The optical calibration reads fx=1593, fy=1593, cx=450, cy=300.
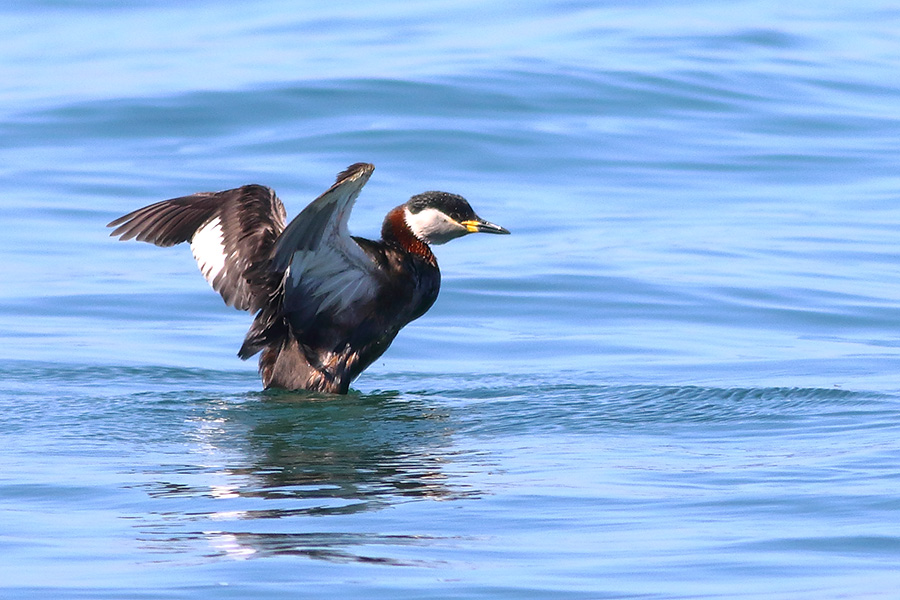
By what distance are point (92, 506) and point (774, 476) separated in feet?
9.24

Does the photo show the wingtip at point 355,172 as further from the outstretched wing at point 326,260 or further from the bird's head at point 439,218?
the bird's head at point 439,218

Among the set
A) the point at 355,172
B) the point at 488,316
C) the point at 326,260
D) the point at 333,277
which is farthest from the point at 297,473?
the point at 488,316

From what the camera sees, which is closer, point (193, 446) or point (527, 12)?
point (193, 446)

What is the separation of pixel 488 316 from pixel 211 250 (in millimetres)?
3146

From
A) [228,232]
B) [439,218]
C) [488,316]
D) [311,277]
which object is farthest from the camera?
[488,316]

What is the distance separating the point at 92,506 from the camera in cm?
628

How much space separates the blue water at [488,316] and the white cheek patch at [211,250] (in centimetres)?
71

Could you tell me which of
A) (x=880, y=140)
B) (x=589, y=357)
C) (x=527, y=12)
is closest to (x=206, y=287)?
(x=589, y=357)

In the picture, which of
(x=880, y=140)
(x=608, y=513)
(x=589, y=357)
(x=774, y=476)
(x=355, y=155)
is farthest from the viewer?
(x=880, y=140)

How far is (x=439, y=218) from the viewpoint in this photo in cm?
897

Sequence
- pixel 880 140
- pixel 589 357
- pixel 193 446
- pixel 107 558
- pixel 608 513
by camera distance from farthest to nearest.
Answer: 1. pixel 880 140
2. pixel 589 357
3. pixel 193 446
4. pixel 608 513
5. pixel 107 558

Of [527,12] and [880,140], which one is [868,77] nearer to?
[880,140]

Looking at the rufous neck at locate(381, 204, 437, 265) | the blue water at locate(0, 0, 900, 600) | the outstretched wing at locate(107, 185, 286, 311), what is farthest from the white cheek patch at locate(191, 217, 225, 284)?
the rufous neck at locate(381, 204, 437, 265)

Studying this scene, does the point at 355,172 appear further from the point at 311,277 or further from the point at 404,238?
the point at 404,238
